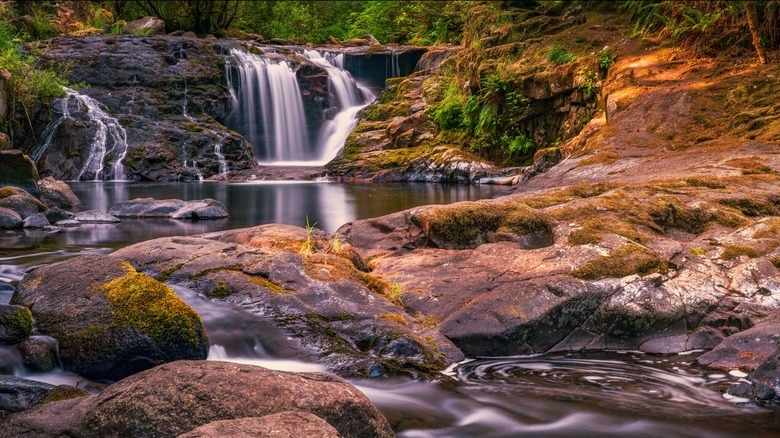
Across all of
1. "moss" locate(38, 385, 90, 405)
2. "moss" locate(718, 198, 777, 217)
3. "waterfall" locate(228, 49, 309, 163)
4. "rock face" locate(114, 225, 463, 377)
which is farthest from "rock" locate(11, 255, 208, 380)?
"waterfall" locate(228, 49, 309, 163)

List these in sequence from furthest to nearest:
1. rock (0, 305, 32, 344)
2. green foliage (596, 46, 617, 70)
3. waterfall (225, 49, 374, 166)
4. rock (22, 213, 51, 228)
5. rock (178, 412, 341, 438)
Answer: waterfall (225, 49, 374, 166)
green foliage (596, 46, 617, 70)
rock (22, 213, 51, 228)
rock (0, 305, 32, 344)
rock (178, 412, 341, 438)

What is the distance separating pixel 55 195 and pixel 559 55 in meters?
12.0

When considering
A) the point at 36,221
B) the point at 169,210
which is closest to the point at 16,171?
the point at 36,221

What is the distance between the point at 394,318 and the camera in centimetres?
516

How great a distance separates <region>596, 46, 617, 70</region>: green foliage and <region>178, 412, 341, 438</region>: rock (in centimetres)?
1428

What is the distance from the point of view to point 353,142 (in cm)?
2473

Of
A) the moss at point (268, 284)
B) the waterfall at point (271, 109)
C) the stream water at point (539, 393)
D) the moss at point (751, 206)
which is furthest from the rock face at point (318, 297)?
the waterfall at point (271, 109)

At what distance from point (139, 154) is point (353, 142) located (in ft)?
24.0

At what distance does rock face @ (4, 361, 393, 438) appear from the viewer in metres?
3.00

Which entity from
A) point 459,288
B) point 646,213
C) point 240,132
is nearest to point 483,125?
point 240,132

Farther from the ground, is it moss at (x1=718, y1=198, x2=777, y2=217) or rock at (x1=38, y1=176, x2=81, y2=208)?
moss at (x1=718, y1=198, x2=777, y2=217)

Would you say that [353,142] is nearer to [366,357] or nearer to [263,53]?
[263,53]

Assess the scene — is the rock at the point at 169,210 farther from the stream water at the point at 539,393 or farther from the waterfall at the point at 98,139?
the waterfall at the point at 98,139

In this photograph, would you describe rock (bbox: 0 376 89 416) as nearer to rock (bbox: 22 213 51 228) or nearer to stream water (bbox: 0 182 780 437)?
stream water (bbox: 0 182 780 437)
